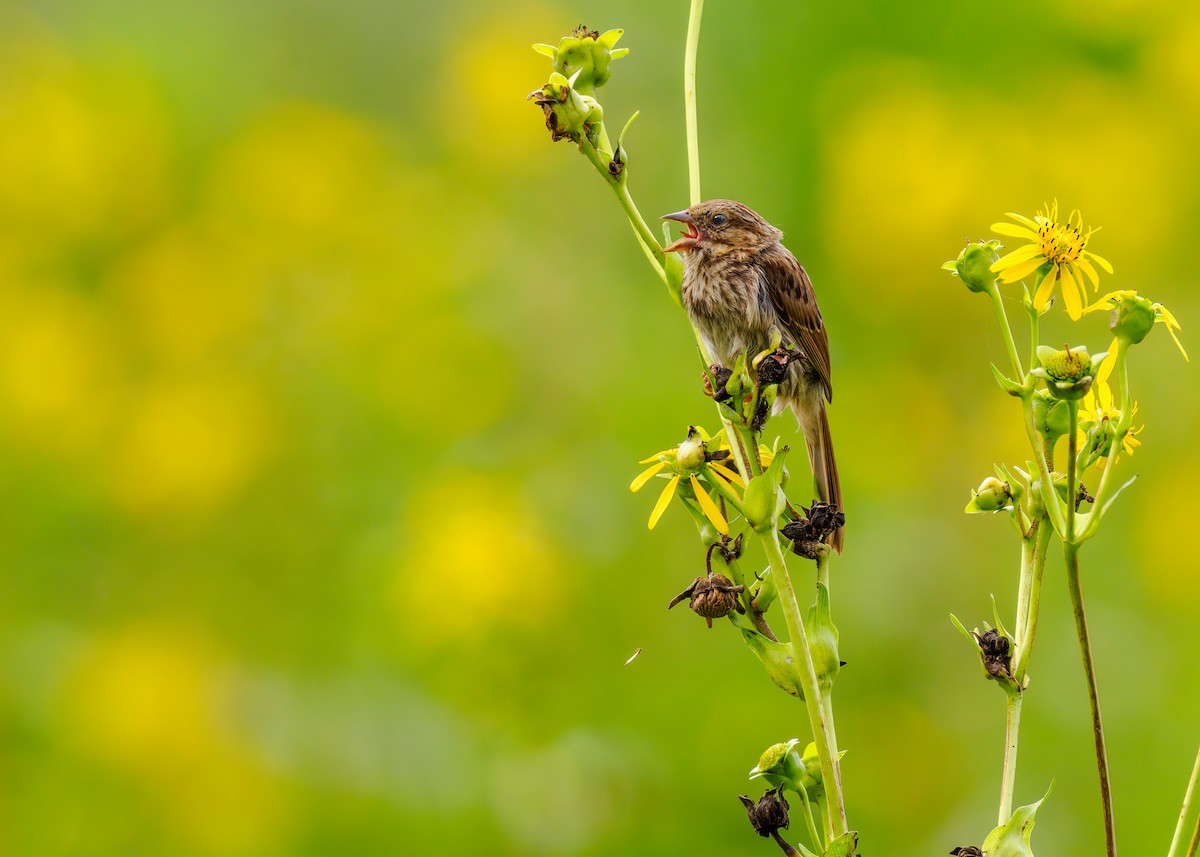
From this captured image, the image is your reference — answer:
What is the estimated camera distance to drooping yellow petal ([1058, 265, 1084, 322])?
186 cm

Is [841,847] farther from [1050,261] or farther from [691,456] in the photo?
[1050,261]

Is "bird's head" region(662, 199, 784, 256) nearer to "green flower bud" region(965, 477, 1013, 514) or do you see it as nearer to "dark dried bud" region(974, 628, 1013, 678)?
"green flower bud" region(965, 477, 1013, 514)

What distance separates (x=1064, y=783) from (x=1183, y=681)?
50 centimetres

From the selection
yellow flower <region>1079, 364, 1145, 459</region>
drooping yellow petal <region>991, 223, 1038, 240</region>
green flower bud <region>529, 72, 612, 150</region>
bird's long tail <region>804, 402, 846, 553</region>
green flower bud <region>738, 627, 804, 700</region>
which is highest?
bird's long tail <region>804, 402, 846, 553</region>

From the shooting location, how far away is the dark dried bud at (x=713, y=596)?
169 cm

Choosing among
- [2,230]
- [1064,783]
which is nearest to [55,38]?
[2,230]

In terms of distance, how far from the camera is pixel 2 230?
4793 mm

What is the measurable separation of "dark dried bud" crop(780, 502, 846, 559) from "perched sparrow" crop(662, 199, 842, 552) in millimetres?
1128

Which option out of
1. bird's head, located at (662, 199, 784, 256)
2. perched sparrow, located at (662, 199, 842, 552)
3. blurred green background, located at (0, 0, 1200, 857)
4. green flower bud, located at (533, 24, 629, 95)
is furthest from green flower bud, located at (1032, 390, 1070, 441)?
blurred green background, located at (0, 0, 1200, 857)

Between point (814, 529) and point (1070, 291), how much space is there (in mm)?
511

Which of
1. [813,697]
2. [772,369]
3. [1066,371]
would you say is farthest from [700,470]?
[1066,371]

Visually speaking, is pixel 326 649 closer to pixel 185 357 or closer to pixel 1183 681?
pixel 185 357

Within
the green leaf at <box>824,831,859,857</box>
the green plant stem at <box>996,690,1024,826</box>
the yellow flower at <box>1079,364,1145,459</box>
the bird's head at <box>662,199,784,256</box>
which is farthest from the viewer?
the bird's head at <box>662,199,784,256</box>

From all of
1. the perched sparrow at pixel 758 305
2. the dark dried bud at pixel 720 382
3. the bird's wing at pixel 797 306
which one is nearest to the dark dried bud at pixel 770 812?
the dark dried bud at pixel 720 382
